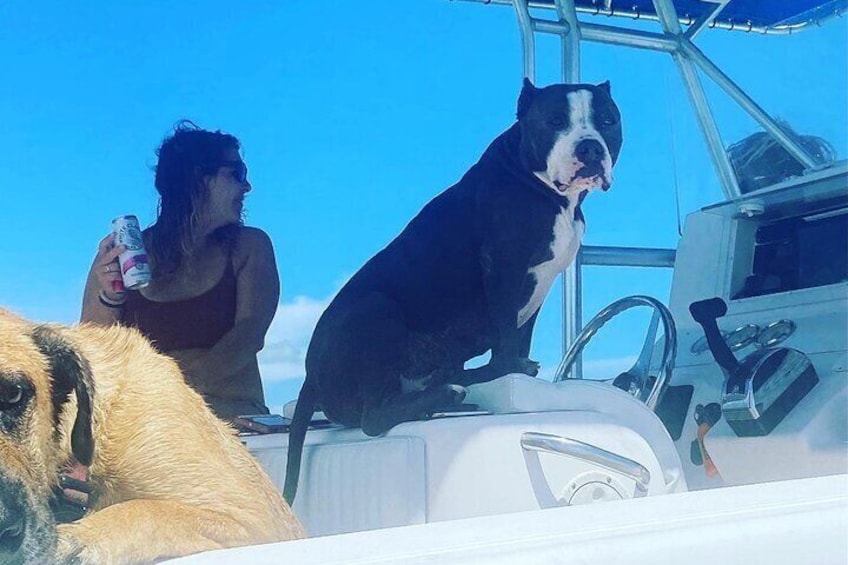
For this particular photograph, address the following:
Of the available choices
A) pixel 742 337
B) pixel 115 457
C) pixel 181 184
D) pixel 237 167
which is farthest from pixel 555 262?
pixel 115 457

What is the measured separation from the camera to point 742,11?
3.25 m

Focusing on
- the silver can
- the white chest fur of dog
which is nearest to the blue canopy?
the white chest fur of dog

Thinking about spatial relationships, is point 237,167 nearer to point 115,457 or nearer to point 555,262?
point 115,457

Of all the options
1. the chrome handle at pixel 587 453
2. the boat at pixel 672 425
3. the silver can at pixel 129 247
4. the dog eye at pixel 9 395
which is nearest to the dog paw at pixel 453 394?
the boat at pixel 672 425

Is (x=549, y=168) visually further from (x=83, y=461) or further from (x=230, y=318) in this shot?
(x=83, y=461)

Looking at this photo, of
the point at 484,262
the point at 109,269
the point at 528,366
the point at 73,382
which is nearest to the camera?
the point at 73,382

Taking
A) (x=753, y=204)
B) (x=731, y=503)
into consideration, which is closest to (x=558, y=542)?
(x=731, y=503)

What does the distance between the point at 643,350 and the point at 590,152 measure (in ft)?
2.24

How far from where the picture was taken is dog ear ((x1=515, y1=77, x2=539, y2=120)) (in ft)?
9.54

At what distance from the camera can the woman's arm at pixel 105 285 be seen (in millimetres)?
1912

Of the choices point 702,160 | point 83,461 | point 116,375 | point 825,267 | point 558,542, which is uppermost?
point 702,160

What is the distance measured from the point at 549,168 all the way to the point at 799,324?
0.93 m

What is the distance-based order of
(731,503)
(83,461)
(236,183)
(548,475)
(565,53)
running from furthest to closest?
(565,53) → (236,183) → (548,475) → (83,461) → (731,503)

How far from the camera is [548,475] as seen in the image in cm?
191
